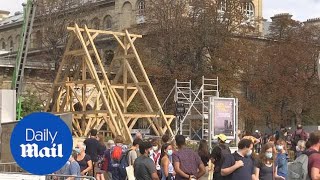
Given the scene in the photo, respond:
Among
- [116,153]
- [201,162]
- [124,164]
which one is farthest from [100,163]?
[201,162]

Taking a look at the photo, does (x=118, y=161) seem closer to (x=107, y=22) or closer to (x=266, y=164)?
(x=266, y=164)

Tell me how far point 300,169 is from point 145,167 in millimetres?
3206

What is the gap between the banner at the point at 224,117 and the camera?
114 feet

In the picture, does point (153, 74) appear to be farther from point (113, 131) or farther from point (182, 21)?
point (113, 131)

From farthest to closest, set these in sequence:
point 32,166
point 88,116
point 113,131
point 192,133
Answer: point 192,133 < point 88,116 < point 113,131 < point 32,166

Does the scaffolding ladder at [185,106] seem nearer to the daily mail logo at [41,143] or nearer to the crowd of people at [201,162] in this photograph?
the crowd of people at [201,162]

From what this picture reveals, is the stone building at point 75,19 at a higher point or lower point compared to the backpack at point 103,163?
higher

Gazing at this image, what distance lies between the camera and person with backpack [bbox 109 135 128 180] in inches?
699

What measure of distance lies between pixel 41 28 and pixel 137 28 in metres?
9.50

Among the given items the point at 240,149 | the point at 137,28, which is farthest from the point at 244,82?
the point at 240,149

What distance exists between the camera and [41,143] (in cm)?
887

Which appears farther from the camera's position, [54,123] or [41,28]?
[41,28]

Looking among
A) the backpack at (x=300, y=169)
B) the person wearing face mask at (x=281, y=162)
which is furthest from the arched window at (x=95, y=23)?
the backpack at (x=300, y=169)

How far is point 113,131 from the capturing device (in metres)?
33.6
